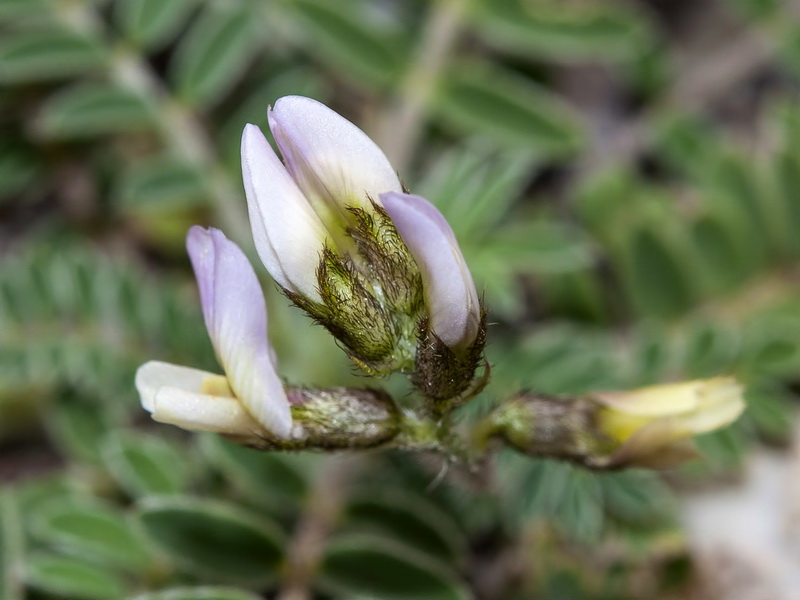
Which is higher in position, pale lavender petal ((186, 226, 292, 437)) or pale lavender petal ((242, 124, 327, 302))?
pale lavender petal ((242, 124, 327, 302))

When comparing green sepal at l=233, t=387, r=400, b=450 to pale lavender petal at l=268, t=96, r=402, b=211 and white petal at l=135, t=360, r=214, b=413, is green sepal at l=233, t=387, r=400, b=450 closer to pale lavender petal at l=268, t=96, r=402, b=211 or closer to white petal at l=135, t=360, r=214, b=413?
white petal at l=135, t=360, r=214, b=413

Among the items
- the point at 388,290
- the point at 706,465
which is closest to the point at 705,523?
the point at 706,465

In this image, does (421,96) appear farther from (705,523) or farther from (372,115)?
(705,523)

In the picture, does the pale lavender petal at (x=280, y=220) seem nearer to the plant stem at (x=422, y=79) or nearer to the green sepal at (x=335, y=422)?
the green sepal at (x=335, y=422)

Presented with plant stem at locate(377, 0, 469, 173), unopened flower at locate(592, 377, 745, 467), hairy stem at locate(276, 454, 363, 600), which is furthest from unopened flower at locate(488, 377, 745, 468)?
plant stem at locate(377, 0, 469, 173)

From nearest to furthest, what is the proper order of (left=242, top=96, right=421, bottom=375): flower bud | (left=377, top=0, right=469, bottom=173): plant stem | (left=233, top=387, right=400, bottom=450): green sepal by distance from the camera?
(left=242, top=96, right=421, bottom=375): flower bud < (left=233, top=387, right=400, bottom=450): green sepal < (left=377, top=0, right=469, bottom=173): plant stem

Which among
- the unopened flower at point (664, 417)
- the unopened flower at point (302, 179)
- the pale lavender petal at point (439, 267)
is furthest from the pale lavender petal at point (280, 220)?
the unopened flower at point (664, 417)

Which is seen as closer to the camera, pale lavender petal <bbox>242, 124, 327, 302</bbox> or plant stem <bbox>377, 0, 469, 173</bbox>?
pale lavender petal <bbox>242, 124, 327, 302</bbox>
